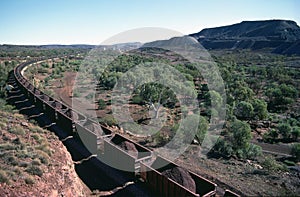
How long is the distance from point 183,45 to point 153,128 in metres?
146

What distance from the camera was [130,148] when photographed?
16.1 metres

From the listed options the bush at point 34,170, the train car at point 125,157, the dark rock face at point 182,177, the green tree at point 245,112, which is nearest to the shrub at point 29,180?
the bush at point 34,170

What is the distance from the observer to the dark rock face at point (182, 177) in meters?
12.4

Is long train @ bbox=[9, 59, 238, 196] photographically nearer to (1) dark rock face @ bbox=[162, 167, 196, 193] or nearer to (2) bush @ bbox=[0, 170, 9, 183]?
(1) dark rock face @ bbox=[162, 167, 196, 193]

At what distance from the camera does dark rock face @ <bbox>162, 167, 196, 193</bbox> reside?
12359mm

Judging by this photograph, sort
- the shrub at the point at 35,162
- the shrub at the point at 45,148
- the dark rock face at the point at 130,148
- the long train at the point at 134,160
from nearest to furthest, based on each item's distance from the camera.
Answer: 1. the long train at the point at 134,160
2. the shrub at the point at 35,162
3. the shrub at the point at 45,148
4. the dark rock face at the point at 130,148

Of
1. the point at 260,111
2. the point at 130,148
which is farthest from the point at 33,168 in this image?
the point at 260,111

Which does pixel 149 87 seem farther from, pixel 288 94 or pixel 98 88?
pixel 288 94

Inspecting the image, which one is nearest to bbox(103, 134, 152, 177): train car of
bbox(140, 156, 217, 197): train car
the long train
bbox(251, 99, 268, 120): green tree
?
the long train

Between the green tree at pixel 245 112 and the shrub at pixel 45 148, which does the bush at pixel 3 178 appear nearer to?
the shrub at pixel 45 148

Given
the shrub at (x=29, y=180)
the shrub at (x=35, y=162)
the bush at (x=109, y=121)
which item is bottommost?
the bush at (x=109, y=121)

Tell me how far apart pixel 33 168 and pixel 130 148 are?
5.88 m

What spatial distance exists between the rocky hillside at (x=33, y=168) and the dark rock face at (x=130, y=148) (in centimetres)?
333

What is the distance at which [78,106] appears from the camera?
33500mm
